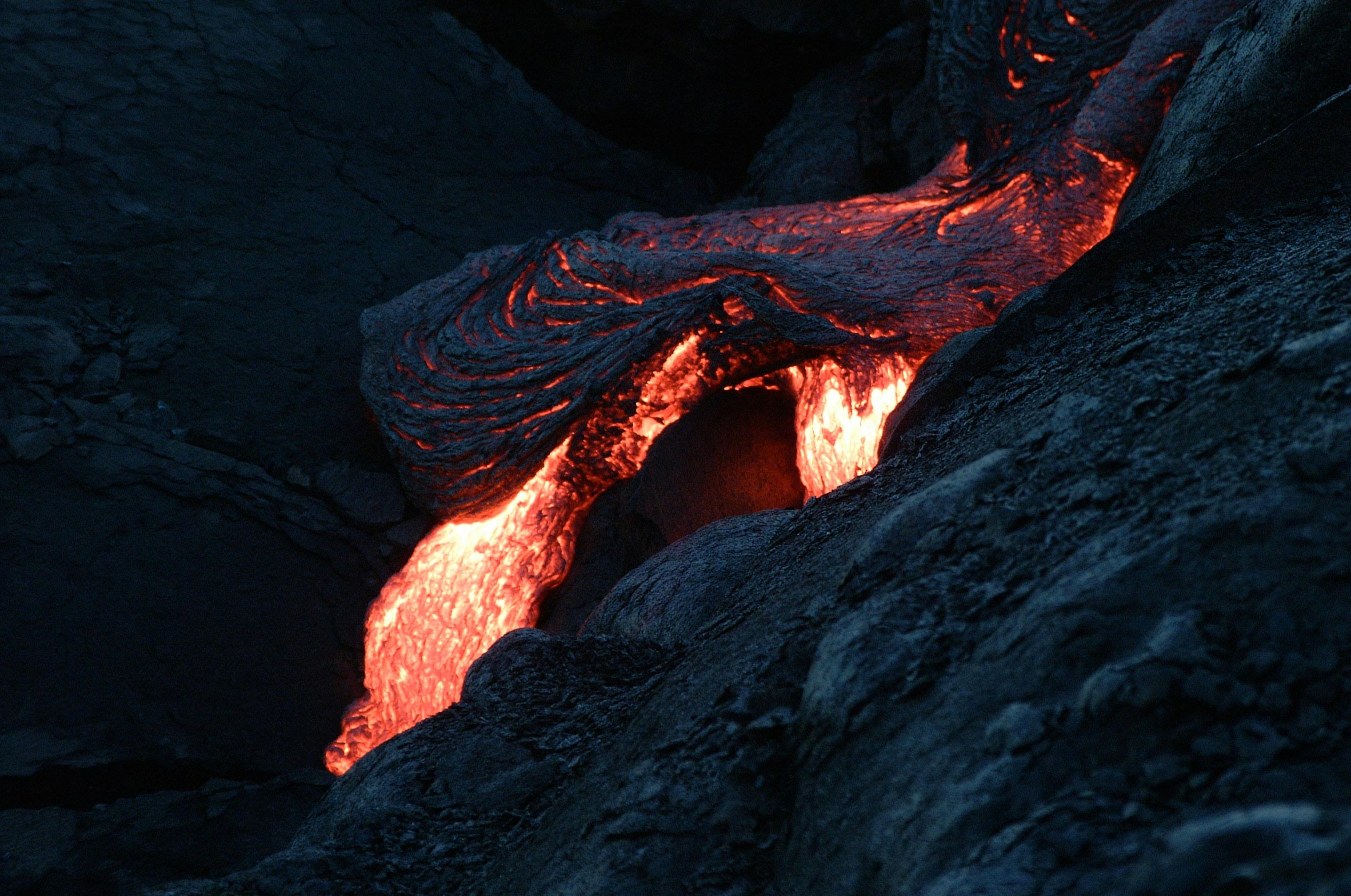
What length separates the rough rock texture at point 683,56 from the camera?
3795 millimetres

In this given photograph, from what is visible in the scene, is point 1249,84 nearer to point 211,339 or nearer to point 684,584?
point 684,584

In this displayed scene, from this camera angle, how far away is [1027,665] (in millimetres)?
812

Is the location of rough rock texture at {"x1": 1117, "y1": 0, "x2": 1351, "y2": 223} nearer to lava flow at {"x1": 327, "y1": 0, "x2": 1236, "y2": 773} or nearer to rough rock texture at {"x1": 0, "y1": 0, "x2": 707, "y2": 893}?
lava flow at {"x1": 327, "y1": 0, "x2": 1236, "y2": 773}

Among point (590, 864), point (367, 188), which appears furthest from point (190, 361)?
point (590, 864)

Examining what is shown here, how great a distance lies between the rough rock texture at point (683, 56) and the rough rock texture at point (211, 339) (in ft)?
0.40

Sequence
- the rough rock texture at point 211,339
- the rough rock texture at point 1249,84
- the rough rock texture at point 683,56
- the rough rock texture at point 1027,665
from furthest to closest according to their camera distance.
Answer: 1. the rough rock texture at point 683,56
2. the rough rock texture at point 211,339
3. the rough rock texture at point 1249,84
4. the rough rock texture at point 1027,665

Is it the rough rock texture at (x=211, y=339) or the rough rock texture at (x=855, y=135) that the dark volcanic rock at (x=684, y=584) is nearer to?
the rough rock texture at (x=211, y=339)

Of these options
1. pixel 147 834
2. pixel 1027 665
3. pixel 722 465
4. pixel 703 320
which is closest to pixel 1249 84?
pixel 703 320

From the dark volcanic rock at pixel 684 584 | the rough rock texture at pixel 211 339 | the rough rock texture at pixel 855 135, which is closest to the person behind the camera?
the dark volcanic rock at pixel 684 584

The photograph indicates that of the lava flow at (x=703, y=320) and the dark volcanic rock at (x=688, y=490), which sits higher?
the lava flow at (x=703, y=320)

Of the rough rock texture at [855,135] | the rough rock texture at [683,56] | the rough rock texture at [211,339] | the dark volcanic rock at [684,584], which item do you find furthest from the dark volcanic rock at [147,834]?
the rough rock texture at [683,56]

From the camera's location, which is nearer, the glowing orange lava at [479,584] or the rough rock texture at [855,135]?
the glowing orange lava at [479,584]

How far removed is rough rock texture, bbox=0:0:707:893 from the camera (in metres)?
2.15

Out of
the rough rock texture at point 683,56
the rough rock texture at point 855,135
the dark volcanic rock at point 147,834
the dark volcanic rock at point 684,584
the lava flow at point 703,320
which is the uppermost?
the rough rock texture at point 683,56
